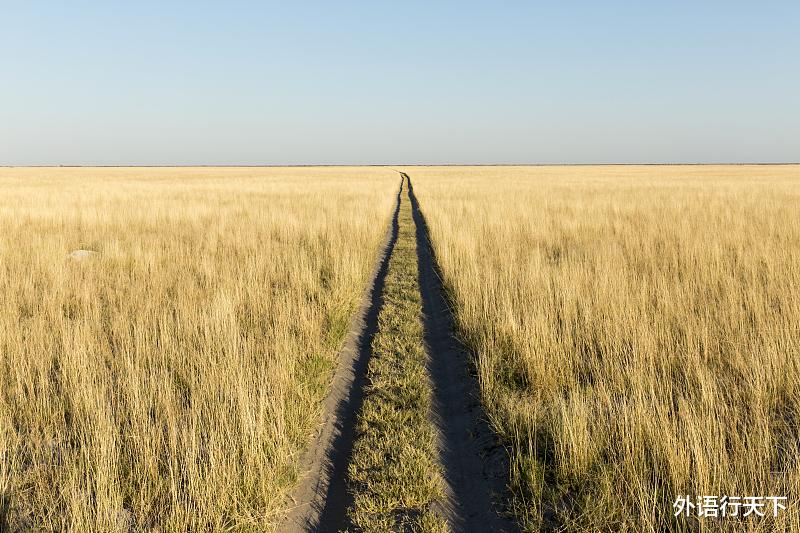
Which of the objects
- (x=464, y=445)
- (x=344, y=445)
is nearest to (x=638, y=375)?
(x=464, y=445)

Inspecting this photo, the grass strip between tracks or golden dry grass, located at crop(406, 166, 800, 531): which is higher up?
golden dry grass, located at crop(406, 166, 800, 531)

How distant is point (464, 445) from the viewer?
3961mm

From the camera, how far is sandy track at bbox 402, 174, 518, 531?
3.16 meters

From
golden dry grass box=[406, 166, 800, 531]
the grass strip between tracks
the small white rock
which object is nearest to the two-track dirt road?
the grass strip between tracks

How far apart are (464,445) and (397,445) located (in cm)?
65

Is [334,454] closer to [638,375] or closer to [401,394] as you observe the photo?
[401,394]

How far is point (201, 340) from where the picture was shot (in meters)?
5.61

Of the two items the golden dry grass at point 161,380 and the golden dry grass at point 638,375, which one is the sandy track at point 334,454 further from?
the golden dry grass at point 638,375

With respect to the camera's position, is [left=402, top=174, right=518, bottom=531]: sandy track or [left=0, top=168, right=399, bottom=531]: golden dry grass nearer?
[left=0, top=168, right=399, bottom=531]: golden dry grass

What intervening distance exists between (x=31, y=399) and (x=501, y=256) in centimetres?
887

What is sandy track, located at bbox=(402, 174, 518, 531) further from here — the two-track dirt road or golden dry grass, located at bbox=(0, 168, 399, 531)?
golden dry grass, located at bbox=(0, 168, 399, 531)

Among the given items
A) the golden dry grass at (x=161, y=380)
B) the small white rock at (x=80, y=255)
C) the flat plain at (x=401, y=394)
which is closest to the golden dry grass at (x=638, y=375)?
the flat plain at (x=401, y=394)

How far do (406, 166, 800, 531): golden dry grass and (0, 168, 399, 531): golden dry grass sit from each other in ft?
6.45

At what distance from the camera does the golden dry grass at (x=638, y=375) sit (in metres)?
3.01
